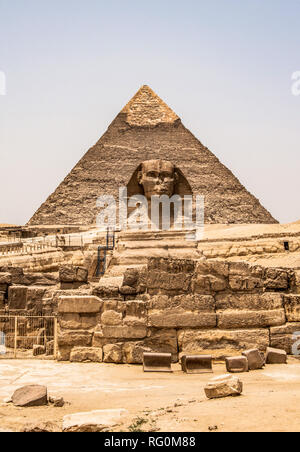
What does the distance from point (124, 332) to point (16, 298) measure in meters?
3.29

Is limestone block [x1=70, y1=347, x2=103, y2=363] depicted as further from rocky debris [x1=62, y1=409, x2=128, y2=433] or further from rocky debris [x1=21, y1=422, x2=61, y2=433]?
rocky debris [x1=21, y1=422, x2=61, y2=433]

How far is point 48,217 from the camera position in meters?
117

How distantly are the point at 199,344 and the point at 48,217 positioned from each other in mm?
113456

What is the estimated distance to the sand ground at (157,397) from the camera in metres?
3.40

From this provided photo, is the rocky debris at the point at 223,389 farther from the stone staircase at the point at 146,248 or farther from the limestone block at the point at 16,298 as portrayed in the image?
the limestone block at the point at 16,298

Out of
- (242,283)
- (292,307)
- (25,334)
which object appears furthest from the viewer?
(25,334)

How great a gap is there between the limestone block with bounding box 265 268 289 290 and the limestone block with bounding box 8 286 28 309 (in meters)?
3.61

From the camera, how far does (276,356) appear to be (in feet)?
18.3

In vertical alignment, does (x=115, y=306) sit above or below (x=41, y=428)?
above

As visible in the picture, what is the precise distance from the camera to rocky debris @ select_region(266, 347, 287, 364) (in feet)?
18.3

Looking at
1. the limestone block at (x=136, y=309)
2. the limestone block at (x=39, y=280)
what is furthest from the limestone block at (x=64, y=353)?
the limestone block at (x=39, y=280)

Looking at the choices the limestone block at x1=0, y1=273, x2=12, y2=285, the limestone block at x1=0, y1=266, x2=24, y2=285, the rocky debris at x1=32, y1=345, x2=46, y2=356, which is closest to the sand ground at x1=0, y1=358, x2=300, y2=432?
the rocky debris at x1=32, y1=345, x2=46, y2=356

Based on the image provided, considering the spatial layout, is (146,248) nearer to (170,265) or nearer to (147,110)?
(170,265)

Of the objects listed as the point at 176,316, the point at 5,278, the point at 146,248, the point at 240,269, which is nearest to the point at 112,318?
the point at 176,316
